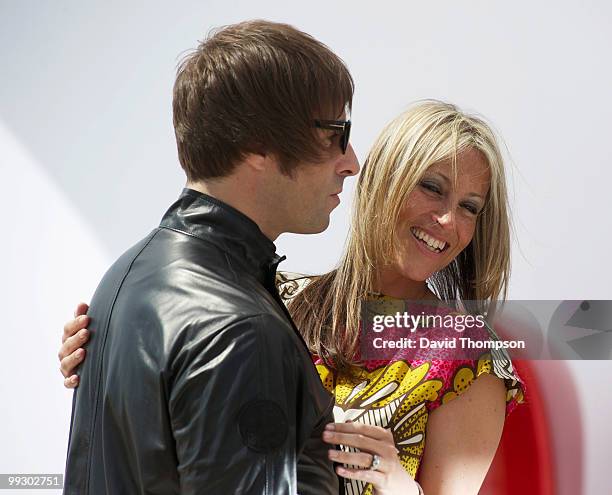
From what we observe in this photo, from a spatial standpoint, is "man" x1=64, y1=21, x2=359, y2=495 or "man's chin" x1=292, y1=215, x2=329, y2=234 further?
"man's chin" x1=292, y1=215, x2=329, y2=234

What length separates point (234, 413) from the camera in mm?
831

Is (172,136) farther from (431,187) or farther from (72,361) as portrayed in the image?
(72,361)

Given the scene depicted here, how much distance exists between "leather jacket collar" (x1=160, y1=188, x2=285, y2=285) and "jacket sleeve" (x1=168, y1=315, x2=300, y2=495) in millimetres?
137

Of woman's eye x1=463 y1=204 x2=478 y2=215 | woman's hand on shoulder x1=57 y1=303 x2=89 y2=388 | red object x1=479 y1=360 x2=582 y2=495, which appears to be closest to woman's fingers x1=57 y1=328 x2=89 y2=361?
woman's hand on shoulder x1=57 y1=303 x2=89 y2=388

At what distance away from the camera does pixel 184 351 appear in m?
0.85

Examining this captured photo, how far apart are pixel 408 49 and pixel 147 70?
0.83 m

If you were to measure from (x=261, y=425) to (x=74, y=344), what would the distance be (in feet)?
1.33

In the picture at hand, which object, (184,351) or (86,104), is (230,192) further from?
(86,104)

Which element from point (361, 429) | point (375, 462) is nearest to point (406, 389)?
point (375, 462)

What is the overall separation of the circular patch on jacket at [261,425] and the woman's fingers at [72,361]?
357 mm

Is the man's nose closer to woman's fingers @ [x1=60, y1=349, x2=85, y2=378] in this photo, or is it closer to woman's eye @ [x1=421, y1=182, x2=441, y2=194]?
woman's fingers @ [x1=60, y1=349, x2=85, y2=378]

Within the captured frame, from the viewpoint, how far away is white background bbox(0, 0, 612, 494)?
226 centimetres

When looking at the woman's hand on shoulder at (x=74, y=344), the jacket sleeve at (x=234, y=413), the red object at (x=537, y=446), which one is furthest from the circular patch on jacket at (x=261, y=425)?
the red object at (x=537, y=446)

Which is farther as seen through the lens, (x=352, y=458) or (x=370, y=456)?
(x=370, y=456)
